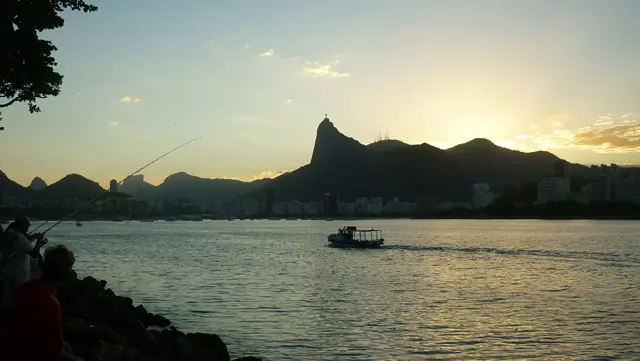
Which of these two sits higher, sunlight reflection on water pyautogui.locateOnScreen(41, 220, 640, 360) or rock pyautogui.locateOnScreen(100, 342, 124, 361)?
rock pyautogui.locateOnScreen(100, 342, 124, 361)

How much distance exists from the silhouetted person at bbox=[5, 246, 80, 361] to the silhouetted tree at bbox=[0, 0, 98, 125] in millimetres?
14136

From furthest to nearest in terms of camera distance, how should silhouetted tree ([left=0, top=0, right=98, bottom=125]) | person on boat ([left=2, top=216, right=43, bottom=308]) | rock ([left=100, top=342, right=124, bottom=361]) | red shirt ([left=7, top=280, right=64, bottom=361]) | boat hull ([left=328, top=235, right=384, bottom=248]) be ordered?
boat hull ([left=328, top=235, right=384, bottom=248]), silhouetted tree ([left=0, top=0, right=98, bottom=125]), rock ([left=100, top=342, right=124, bottom=361]), person on boat ([left=2, top=216, right=43, bottom=308]), red shirt ([left=7, top=280, right=64, bottom=361])

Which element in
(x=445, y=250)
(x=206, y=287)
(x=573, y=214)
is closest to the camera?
(x=206, y=287)

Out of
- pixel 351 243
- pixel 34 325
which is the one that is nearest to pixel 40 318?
pixel 34 325

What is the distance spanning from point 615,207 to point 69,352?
703 ft

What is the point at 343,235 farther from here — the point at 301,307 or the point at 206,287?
the point at 301,307

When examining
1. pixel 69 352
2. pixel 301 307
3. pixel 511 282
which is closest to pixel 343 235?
pixel 511 282

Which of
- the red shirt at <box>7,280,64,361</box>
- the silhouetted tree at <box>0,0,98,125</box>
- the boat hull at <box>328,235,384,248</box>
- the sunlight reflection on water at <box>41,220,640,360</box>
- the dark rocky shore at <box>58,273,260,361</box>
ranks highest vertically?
the silhouetted tree at <box>0,0,98,125</box>

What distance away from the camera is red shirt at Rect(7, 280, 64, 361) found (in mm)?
4645

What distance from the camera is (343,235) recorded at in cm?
7581

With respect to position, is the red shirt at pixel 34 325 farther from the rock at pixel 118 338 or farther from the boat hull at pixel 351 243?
the boat hull at pixel 351 243

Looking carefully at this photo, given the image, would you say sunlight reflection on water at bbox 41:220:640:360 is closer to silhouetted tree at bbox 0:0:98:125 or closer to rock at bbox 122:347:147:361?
rock at bbox 122:347:147:361

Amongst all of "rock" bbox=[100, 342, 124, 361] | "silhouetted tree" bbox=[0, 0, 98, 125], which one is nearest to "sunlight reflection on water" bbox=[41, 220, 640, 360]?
"rock" bbox=[100, 342, 124, 361]

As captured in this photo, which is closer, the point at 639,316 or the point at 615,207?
the point at 639,316
